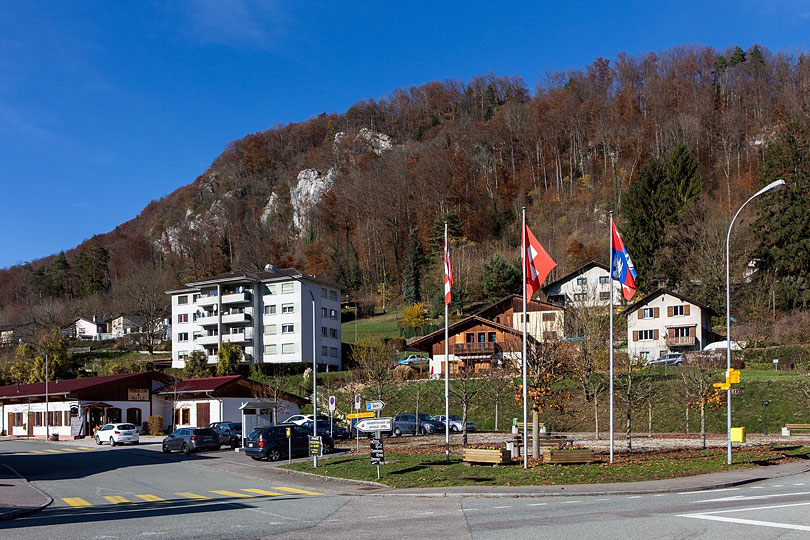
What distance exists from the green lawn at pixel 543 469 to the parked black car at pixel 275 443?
12.1 ft

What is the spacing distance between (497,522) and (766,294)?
62515 mm

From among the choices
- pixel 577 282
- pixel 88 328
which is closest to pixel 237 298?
pixel 577 282

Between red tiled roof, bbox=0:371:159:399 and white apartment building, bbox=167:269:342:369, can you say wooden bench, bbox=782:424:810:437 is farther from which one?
white apartment building, bbox=167:269:342:369

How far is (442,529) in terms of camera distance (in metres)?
13.7

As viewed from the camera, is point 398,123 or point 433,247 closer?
point 433,247

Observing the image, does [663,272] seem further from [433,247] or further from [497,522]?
[497,522]

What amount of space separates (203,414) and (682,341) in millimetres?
46036

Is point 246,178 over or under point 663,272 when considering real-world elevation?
over

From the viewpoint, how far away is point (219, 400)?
5503cm

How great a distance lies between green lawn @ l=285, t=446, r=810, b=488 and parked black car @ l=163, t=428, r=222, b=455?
12.3m

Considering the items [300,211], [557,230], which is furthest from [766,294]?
[300,211]

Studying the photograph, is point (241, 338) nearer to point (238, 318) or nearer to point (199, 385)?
point (238, 318)

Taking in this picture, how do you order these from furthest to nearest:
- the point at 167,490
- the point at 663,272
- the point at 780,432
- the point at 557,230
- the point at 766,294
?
the point at 557,230, the point at 663,272, the point at 766,294, the point at 780,432, the point at 167,490

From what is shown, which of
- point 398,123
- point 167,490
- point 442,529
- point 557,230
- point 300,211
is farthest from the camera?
point 398,123
